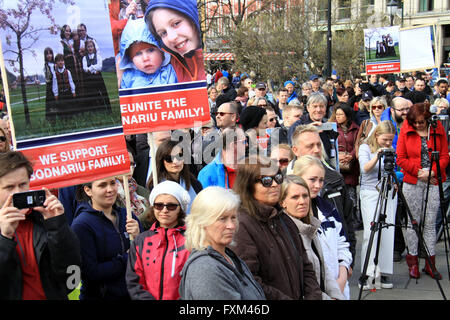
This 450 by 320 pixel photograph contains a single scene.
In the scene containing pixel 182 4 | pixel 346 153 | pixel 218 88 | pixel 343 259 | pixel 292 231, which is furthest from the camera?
pixel 218 88

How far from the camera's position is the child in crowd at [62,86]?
3.97 meters

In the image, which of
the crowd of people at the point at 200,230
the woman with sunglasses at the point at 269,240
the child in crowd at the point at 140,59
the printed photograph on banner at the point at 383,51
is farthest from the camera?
the printed photograph on banner at the point at 383,51

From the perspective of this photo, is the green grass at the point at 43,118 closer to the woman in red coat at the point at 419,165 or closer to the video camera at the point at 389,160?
the video camera at the point at 389,160

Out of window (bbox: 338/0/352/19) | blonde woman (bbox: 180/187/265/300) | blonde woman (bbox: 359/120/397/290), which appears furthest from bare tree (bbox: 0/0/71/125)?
window (bbox: 338/0/352/19)

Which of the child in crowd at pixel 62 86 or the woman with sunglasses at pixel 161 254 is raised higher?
the child in crowd at pixel 62 86

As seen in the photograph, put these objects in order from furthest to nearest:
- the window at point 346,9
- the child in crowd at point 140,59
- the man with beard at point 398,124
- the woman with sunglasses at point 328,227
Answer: the window at point 346,9, the man with beard at point 398,124, the child in crowd at point 140,59, the woman with sunglasses at point 328,227

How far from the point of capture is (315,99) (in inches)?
277

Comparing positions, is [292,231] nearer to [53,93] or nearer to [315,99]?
[53,93]

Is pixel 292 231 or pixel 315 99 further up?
pixel 315 99

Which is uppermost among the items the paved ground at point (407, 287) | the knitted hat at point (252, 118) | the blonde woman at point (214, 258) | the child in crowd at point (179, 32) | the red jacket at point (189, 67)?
the child in crowd at point (179, 32)

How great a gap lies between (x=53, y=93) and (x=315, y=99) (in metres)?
3.82

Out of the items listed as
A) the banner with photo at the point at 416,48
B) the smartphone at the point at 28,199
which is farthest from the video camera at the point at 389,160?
the banner with photo at the point at 416,48

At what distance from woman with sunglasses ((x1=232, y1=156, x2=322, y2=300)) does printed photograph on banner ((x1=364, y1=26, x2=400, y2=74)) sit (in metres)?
10.5
